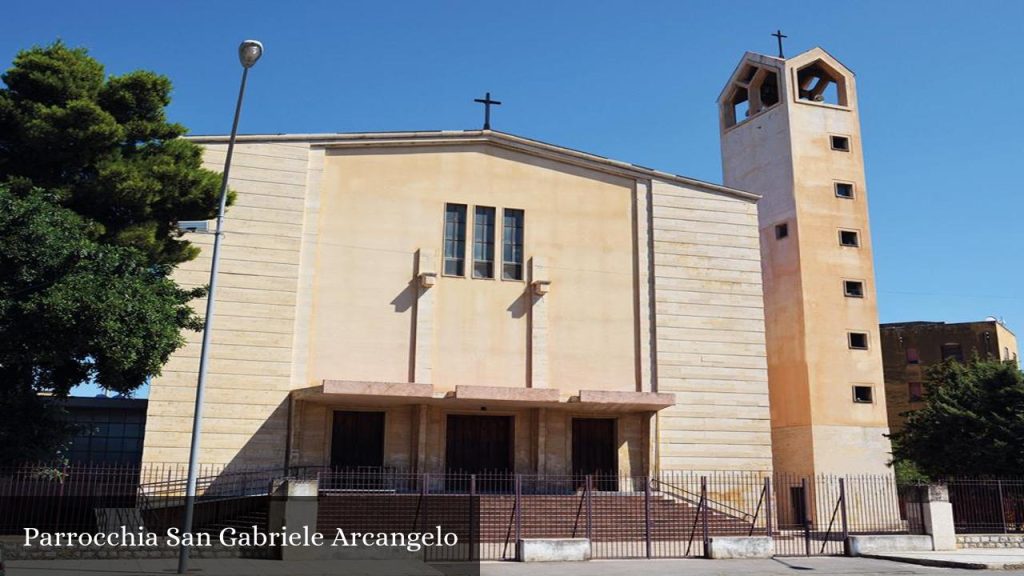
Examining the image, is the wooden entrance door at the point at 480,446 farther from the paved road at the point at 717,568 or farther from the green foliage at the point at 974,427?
the green foliage at the point at 974,427

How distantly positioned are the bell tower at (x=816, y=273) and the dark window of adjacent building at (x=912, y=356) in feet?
76.1

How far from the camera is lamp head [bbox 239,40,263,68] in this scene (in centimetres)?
1385

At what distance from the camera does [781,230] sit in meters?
32.6

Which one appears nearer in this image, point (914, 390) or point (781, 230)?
point (781, 230)

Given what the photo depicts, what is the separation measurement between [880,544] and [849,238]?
1455 centimetres

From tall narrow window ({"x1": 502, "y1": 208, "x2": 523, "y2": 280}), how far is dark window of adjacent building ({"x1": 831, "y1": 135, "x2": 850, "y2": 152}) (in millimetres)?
13454

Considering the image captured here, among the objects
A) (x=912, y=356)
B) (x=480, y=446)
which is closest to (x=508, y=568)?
(x=480, y=446)

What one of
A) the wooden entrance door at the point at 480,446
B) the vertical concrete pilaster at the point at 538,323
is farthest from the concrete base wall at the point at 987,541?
the wooden entrance door at the point at 480,446

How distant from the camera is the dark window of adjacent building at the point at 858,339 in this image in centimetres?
3131

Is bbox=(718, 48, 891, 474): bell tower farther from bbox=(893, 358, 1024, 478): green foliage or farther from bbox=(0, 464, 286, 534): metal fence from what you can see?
bbox=(0, 464, 286, 534): metal fence

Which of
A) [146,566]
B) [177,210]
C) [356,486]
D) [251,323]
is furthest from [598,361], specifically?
[146,566]

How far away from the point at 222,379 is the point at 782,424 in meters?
18.9

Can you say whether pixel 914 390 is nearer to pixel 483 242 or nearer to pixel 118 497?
pixel 483 242

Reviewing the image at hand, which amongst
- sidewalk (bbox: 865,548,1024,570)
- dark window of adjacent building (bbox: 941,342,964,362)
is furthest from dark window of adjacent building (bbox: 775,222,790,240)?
dark window of adjacent building (bbox: 941,342,964,362)
